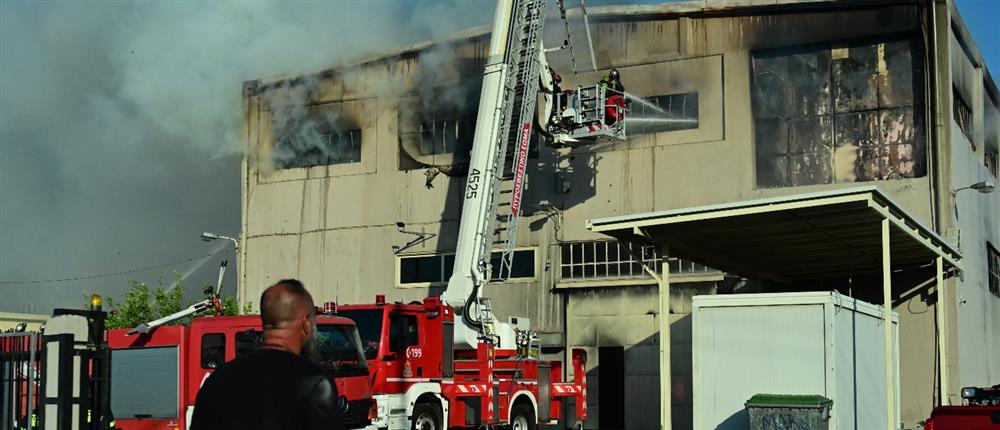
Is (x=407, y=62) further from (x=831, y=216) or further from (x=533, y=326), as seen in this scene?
(x=831, y=216)

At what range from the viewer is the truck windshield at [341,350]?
14164mm

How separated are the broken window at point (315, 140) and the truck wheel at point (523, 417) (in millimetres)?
12598

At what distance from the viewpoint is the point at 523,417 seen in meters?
19.3

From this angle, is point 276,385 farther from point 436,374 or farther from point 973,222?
point 973,222

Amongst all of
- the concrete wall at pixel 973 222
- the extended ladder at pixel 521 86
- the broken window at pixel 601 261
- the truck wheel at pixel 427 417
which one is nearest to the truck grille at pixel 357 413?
the truck wheel at pixel 427 417

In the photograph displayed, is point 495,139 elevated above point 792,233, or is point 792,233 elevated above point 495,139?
point 495,139

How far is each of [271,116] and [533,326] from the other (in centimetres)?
1036

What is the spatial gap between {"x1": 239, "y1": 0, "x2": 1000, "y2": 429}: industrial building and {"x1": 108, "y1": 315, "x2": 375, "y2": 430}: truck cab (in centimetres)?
857

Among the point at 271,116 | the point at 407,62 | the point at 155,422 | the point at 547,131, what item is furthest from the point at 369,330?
the point at 271,116

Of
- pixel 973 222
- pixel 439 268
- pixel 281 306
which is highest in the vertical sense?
pixel 973 222

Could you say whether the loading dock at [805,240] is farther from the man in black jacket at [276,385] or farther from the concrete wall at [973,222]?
the man in black jacket at [276,385]

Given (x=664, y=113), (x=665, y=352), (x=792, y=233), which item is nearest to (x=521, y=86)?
(x=664, y=113)

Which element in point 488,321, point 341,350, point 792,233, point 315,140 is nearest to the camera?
point 341,350

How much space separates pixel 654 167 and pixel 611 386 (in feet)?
17.1
